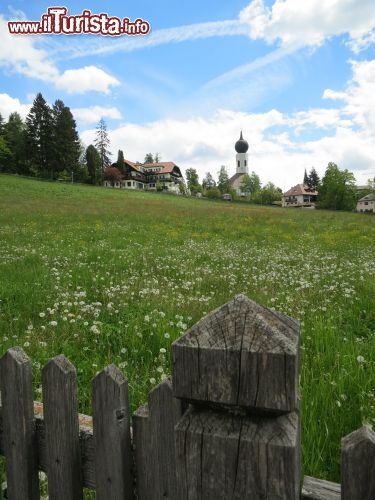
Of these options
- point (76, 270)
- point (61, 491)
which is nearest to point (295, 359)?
point (61, 491)

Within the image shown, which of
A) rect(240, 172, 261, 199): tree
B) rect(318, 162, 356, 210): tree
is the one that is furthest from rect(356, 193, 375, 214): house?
rect(318, 162, 356, 210): tree

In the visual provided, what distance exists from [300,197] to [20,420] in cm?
13341

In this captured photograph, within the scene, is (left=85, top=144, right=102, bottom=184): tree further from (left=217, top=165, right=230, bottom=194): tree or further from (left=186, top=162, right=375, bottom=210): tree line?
(left=217, top=165, right=230, bottom=194): tree

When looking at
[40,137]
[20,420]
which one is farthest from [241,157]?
[20,420]

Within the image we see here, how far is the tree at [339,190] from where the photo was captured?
8012 cm

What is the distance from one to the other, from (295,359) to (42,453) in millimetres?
1395

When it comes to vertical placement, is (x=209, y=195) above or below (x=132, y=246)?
above

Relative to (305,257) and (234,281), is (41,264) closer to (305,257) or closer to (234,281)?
(234,281)

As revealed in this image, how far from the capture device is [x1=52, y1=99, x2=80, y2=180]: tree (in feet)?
251

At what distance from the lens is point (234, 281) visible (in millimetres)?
6980

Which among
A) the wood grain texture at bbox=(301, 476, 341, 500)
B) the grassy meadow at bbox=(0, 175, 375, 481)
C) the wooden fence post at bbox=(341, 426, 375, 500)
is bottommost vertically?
the grassy meadow at bbox=(0, 175, 375, 481)

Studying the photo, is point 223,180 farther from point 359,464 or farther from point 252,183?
point 359,464

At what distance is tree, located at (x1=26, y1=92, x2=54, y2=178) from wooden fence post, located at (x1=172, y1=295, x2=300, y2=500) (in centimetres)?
8124

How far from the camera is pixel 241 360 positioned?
3.34ft
